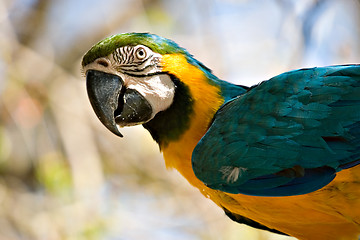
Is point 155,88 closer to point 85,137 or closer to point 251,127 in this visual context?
point 251,127

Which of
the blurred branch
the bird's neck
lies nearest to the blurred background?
the blurred branch

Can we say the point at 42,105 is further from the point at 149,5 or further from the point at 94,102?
the point at 94,102

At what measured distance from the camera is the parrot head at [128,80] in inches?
52.7

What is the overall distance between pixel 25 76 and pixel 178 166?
8.02ft

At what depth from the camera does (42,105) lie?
3686 mm

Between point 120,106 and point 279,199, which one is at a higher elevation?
point 120,106

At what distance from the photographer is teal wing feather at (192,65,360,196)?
1182 mm

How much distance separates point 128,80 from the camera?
1374 millimetres

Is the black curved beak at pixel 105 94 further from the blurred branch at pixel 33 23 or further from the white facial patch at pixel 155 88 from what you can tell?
the blurred branch at pixel 33 23

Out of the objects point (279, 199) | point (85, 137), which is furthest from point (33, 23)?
point (279, 199)

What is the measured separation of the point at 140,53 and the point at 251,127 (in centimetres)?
41

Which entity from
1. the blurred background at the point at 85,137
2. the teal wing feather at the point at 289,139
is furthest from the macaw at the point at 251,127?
the blurred background at the point at 85,137

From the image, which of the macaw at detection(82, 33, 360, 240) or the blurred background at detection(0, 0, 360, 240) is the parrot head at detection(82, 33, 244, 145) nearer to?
the macaw at detection(82, 33, 360, 240)

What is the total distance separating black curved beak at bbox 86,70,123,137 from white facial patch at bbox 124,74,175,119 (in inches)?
1.7
